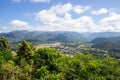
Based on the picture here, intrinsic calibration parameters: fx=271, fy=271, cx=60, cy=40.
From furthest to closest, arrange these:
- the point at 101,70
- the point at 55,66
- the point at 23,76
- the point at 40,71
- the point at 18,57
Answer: the point at 18,57 < the point at 55,66 < the point at 101,70 < the point at 40,71 < the point at 23,76

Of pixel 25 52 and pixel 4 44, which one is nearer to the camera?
pixel 25 52

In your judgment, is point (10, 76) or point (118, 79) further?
point (118, 79)

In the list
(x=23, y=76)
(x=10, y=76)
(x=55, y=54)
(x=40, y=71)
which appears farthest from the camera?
(x=55, y=54)

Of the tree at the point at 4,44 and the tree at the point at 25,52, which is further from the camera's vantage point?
the tree at the point at 4,44

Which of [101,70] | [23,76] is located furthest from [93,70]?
[23,76]

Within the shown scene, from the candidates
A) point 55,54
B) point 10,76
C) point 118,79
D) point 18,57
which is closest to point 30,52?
point 18,57

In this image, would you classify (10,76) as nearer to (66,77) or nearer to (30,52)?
(66,77)

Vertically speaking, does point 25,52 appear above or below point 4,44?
below

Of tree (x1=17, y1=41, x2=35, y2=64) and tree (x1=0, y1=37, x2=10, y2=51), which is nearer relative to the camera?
tree (x1=17, y1=41, x2=35, y2=64)

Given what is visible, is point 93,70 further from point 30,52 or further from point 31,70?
point 30,52

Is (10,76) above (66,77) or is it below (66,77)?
above
